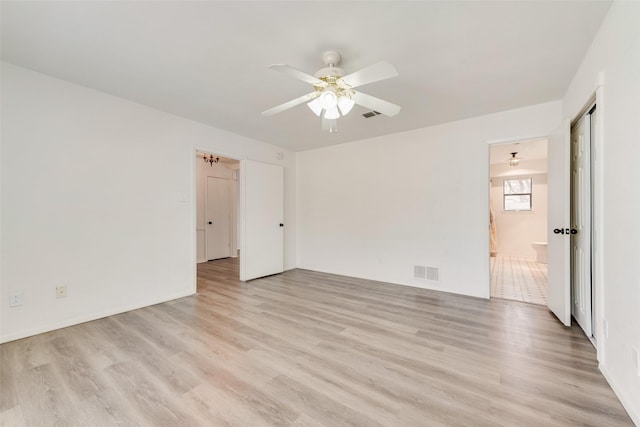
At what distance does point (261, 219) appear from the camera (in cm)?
462

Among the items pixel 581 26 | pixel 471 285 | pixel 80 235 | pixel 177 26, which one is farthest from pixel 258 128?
pixel 471 285

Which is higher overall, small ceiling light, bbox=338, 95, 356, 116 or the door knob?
small ceiling light, bbox=338, 95, 356, 116

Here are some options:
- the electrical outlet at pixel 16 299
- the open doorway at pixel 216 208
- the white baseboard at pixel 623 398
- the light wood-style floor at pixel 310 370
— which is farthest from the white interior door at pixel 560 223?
the open doorway at pixel 216 208

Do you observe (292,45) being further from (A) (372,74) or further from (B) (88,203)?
(B) (88,203)

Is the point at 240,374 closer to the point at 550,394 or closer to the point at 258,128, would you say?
the point at 550,394

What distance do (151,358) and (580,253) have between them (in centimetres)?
394

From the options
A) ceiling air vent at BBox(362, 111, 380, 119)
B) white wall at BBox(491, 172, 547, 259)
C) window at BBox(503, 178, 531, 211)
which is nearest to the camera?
ceiling air vent at BBox(362, 111, 380, 119)

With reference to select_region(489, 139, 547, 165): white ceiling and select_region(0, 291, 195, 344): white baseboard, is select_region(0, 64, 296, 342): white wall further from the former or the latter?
select_region(489, 139, 547, 165): white ceiling

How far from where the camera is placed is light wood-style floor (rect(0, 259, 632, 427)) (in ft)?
4.82

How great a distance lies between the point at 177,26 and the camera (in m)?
1.82

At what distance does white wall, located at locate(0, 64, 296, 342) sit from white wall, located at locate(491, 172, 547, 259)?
743 centimetres

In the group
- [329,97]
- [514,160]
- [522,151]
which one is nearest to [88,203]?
[329,97]

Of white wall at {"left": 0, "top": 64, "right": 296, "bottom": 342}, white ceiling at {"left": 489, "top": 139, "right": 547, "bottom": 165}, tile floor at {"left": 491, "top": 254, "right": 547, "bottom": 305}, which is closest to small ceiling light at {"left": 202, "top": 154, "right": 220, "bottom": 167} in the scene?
white wall at {"left": 0, "top": 64, "right": 296, "bottom": 342}

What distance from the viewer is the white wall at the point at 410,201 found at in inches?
137
